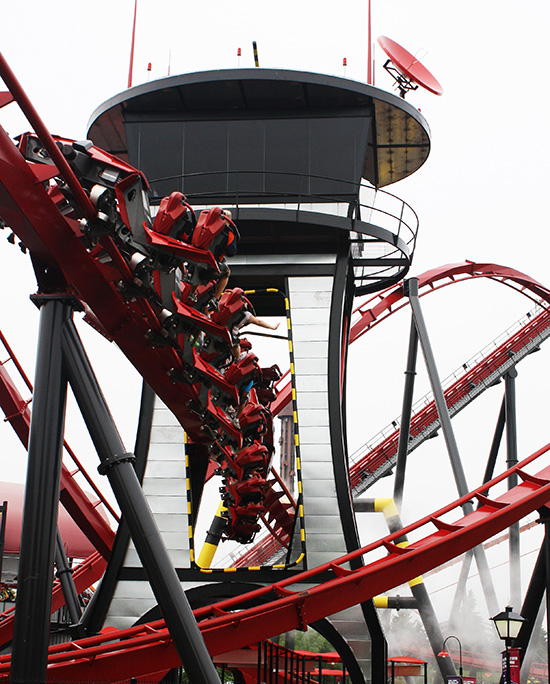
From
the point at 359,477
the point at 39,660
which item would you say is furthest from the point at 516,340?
the point at 39,660

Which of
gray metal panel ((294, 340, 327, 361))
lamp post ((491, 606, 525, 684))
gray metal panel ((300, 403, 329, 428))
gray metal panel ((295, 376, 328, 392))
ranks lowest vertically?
lamp post ((491, 606, 525, 684))

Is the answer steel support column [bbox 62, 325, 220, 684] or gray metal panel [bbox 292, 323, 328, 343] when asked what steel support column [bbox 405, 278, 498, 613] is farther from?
steel support column [bbox 62, 325, 220, 684]

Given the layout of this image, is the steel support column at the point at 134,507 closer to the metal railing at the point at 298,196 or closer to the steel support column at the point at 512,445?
the metal railing at the point at 298,196

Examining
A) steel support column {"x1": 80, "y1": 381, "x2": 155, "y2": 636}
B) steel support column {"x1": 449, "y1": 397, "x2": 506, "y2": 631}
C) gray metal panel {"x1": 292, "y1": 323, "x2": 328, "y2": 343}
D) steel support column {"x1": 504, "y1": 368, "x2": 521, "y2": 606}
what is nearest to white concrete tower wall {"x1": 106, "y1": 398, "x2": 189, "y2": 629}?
steel support column {"x1": 80, "y1": 381, "x2": 155, "y2": 636}

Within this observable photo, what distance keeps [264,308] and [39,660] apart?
1136 centimetres

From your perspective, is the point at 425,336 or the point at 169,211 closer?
the point at 169,211

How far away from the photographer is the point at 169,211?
572cm

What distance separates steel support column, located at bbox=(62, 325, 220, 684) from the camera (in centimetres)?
573

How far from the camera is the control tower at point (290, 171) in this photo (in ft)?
44.5

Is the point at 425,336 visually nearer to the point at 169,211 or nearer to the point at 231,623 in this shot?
the point at 231,623

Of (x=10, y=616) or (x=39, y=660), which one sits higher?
(x=10, y=616)

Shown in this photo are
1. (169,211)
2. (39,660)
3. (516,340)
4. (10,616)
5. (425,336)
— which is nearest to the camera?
(39,660)

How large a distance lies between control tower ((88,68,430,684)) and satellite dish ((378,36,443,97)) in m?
1.08

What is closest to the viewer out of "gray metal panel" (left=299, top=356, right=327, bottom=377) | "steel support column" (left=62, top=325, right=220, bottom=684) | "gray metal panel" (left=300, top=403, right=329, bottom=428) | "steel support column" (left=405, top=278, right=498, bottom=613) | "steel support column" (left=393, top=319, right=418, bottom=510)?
"steel support column" (left=62, top=325, right=220, bottom=684)
